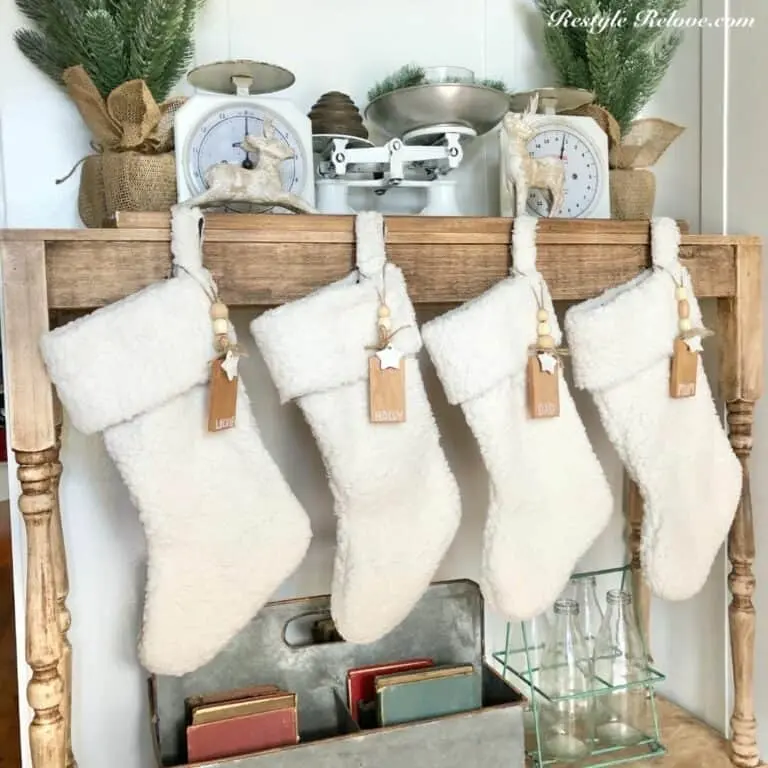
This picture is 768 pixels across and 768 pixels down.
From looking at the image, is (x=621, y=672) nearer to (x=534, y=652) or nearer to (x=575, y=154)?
(x=534, y=652)

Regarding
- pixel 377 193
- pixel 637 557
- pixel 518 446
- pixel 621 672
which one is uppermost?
pixel 377 193

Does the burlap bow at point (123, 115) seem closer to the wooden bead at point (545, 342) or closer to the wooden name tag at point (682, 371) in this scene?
the wooden bead at point (545, 342)

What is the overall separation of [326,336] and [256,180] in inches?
8.7

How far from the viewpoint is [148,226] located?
3.26 ft

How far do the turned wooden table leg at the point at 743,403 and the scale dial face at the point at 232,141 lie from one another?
0.66 m

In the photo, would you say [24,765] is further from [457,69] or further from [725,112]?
[725,112]

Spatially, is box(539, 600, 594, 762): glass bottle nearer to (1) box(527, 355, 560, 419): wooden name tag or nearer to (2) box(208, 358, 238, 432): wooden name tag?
(1) box(527, 355, 560, 419): wooden name tag

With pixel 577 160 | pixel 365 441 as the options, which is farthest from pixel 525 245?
pixel 365 441

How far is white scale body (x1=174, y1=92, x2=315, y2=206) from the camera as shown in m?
1.11

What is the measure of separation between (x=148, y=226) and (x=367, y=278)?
0.26 meters

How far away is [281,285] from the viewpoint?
1.05 m

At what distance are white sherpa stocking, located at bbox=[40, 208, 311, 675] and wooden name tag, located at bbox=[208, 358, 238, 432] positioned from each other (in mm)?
14

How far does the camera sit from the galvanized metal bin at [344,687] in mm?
1058

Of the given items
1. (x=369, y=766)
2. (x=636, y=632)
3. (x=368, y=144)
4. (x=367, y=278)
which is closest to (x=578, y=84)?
(x=368, y=144)
